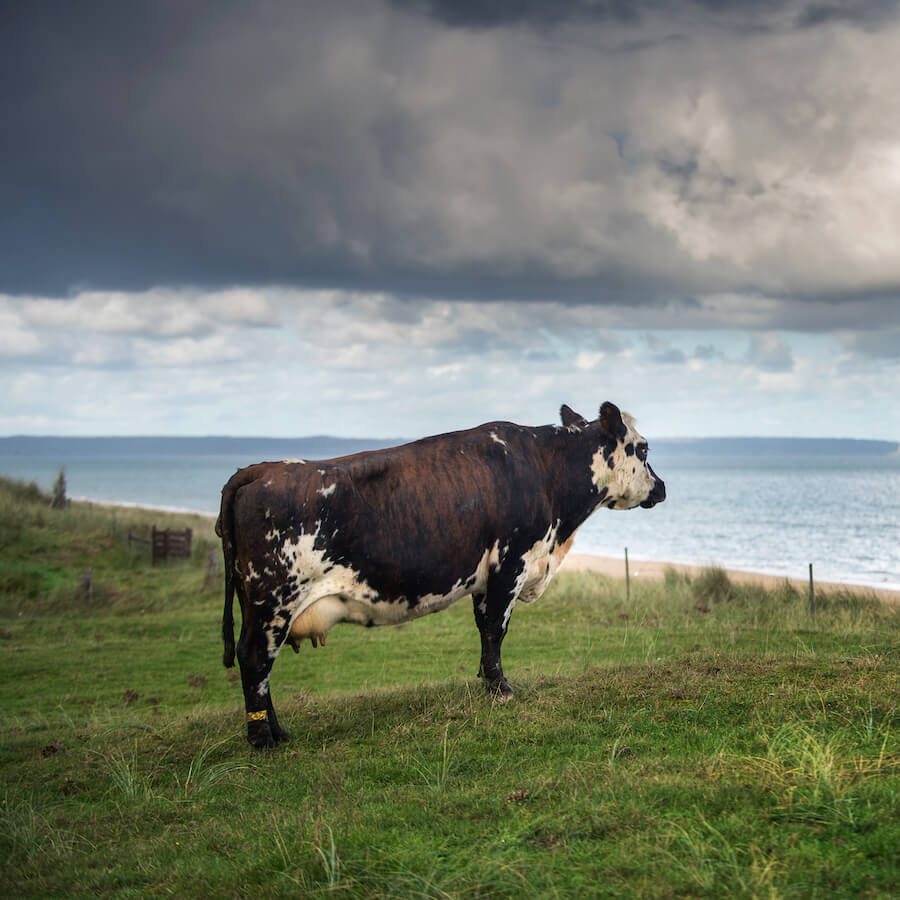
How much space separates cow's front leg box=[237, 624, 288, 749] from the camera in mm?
7934

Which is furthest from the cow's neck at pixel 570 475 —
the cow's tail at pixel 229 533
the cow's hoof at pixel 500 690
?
the cow's tail at pixel 229 533

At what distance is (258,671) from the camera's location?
7992 millimetres

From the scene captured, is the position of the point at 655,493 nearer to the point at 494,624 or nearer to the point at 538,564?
the point at 538,564

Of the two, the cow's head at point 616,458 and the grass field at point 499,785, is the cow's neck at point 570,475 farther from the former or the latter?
the grass field at point 499,785

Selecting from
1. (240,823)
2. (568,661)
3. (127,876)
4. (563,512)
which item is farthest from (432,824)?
(568,661)

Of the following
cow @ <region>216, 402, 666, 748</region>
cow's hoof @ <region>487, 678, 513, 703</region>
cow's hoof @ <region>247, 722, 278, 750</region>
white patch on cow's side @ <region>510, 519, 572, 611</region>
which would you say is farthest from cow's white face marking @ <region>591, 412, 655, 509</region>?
cow's hoof @ <region>247, 722, 278, 750</region>

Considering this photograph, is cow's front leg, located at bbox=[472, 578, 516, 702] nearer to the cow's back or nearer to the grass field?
the grass field

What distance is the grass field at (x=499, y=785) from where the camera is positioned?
412 cm

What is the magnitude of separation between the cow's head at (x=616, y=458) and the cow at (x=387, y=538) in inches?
20.7

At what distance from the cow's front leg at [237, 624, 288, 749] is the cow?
0.01 m

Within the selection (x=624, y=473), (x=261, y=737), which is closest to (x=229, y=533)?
(x=261, y=737)

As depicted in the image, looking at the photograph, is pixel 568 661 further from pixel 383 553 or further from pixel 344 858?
pixel 344 858

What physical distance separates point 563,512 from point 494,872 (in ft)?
19.5

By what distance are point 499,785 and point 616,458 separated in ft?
17.2
